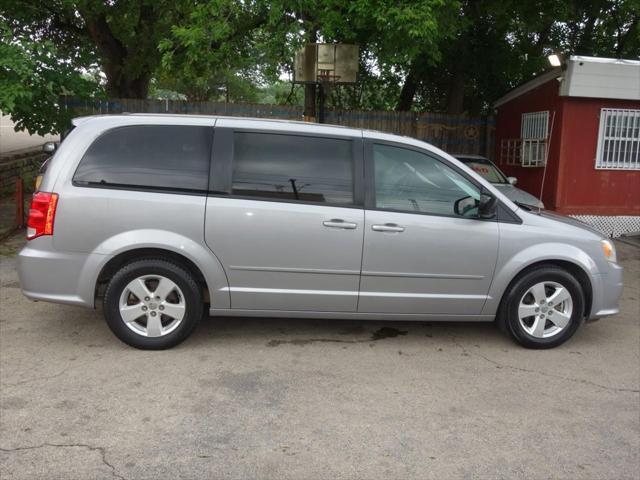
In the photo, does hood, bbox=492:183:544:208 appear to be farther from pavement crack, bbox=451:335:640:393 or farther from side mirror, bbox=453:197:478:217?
pavement crack, bbox=451:335:640:393

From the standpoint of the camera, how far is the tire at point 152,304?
4582mm

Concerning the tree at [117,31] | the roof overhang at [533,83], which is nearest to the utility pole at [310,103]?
the tree at [117,31]

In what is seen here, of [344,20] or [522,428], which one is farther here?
[344,20]

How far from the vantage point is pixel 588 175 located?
11492 mm

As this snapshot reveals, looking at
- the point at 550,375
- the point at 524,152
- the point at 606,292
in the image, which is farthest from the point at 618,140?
the point at 550,375

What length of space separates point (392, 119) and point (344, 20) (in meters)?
4.48

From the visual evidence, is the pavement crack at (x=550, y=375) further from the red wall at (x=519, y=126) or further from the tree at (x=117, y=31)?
Answer: the tree at (x=117, y=31)

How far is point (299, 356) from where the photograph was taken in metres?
4.77

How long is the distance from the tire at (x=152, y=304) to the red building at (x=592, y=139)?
29.3 feet

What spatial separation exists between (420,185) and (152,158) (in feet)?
7.08

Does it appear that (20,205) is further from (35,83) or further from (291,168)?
(291,168)

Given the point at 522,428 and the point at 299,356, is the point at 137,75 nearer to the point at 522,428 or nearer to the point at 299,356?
the point at 299,356

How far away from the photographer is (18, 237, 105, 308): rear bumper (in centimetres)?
453

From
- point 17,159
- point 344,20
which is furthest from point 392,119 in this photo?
point 17,159
